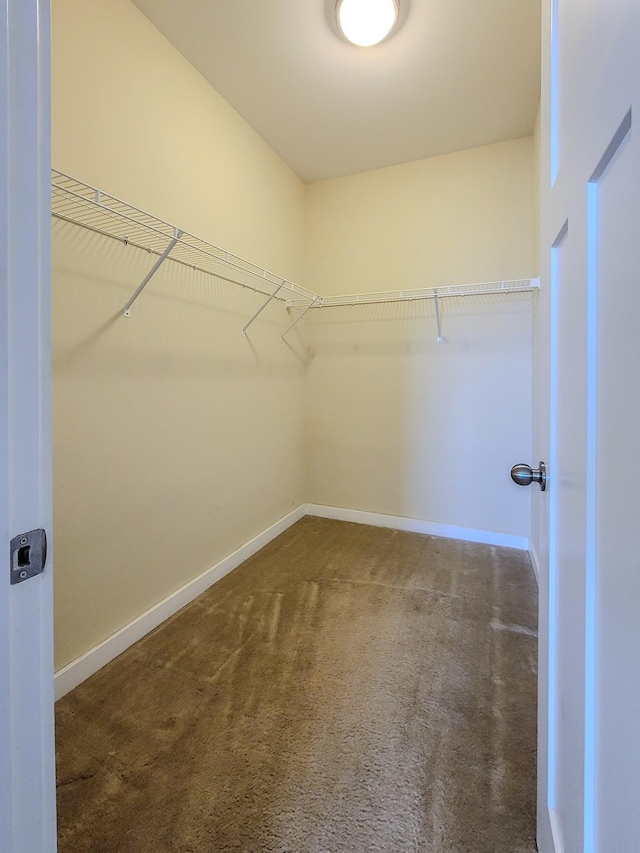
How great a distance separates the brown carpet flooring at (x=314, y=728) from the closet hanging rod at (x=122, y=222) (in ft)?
5.58

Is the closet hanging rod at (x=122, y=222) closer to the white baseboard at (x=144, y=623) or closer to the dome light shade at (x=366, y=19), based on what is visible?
the dome light shade at (x=366, y=19)

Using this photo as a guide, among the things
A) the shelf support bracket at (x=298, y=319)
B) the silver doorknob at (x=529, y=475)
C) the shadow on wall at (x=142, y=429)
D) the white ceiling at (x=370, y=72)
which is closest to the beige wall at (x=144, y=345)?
the shadow on wall at (x=142, y=429)

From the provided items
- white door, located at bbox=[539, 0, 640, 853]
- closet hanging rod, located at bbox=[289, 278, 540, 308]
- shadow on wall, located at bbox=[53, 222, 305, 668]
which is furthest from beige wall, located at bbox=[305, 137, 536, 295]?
white door, located at bbox=[539, 0, 640, 853]

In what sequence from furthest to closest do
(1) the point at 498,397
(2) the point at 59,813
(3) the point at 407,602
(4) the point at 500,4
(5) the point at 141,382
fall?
(1) the point at 498,397 → (3) the point at 407,602 → (5) the point at 141,382 → (4) the point at 500,4 → (2) the point at 59,813

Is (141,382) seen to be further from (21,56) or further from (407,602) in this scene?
(407,602)

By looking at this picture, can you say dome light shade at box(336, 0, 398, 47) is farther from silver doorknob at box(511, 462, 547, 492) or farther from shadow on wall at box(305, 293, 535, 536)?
silver doorknob at box(511, 462, 547, 492)

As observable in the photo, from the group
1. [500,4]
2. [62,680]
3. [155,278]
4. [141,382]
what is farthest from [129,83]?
[62,680]

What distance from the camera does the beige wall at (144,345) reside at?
144cm

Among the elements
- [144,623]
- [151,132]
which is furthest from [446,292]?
[144,623]

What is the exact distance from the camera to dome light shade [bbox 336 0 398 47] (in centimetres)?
157

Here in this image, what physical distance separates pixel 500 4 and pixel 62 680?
3168mm

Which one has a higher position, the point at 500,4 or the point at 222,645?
the point at 500,4

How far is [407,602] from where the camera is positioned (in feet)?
6.64

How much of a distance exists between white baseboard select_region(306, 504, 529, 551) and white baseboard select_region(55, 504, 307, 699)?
72 cm
